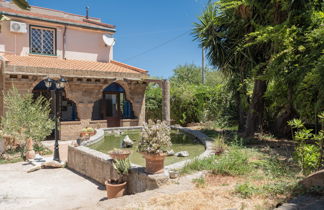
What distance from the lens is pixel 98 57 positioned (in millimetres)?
20125

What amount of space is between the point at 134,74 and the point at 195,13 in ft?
20.3

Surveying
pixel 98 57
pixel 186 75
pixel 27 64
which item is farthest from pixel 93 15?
pixel 186 75

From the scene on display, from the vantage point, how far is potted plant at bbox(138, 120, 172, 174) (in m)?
5.75

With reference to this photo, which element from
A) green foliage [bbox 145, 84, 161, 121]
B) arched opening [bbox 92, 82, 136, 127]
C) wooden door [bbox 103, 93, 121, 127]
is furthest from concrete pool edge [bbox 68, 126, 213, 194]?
green foliage [bbox 145, 84, 161, 121]

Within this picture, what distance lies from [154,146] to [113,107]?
49.3 ft

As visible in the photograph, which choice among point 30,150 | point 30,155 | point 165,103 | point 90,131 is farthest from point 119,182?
point 165,103

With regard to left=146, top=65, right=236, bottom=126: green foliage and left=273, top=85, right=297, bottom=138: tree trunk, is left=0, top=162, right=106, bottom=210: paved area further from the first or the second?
left=146, top=65, right=236, bottom=126: green foliage

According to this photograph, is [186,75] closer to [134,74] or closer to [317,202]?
[134,74]

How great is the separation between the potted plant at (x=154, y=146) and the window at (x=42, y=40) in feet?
47.3

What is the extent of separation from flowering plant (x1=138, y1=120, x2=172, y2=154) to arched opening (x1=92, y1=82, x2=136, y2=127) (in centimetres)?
1289

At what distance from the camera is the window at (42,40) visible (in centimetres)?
1714

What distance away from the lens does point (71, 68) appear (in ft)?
51.4

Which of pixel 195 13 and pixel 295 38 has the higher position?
pixel 195 13

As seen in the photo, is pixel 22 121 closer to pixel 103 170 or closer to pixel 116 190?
pixel 103 170
